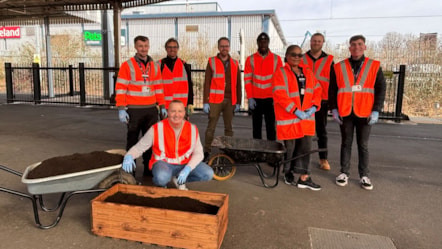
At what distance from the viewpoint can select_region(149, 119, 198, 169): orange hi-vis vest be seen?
12.3ft

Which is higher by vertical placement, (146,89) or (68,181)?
(146,89)

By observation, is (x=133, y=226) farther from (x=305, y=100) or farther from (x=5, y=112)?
(x=5, y=112)

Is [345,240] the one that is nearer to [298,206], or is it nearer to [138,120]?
[298,206]

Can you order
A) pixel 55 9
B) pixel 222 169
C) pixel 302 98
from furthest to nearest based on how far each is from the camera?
pixel 55 9 < pixel 222 169 < pixel 302 98

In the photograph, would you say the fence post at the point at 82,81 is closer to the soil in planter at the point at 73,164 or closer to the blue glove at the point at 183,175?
the soil in planter at the point at 73,164

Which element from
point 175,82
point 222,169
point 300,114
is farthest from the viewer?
point 175,82

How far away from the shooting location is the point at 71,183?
316 cm

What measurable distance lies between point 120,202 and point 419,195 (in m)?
3.69

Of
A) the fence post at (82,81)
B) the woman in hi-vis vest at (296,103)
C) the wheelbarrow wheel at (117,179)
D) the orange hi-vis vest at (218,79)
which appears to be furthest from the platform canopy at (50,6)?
the wheelbarrow wheel at (117,179)

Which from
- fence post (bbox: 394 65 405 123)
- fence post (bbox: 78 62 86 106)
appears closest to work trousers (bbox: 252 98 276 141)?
fence post (bbox: 394 65 405 123)

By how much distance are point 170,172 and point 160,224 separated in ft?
2.75

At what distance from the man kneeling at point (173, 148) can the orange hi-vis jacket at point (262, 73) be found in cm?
197

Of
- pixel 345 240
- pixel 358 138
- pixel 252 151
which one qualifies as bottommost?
pixel 345 240

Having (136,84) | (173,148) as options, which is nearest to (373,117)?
(173,148)
